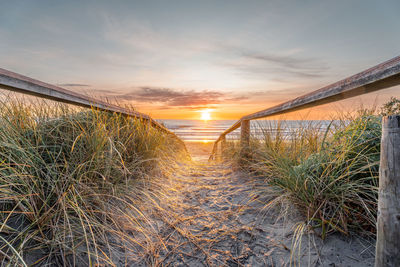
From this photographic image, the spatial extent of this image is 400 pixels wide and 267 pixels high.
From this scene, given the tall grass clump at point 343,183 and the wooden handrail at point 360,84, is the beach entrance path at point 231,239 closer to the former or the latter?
the tall grass clump at point 343,183

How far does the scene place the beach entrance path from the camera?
143 centimetres

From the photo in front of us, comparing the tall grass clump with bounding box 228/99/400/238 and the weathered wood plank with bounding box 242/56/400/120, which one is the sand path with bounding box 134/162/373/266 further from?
the weathered wood plank with bounding box 242/56/400/120

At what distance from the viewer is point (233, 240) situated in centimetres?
180

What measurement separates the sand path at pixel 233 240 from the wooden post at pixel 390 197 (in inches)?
17.1

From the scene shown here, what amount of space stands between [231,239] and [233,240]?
0.07 ft

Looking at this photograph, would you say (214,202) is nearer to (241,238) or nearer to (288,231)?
(241,238)

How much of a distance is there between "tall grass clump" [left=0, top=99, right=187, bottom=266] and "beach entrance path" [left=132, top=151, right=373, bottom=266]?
32 cm

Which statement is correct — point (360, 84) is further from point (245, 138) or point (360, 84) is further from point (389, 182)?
point (245, 138)

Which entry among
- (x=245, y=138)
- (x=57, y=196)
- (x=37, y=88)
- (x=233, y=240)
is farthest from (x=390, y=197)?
(x=245, y=138)

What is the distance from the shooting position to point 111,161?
199cm

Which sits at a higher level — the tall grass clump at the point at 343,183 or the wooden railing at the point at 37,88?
the wooden railing at the point at 37,88

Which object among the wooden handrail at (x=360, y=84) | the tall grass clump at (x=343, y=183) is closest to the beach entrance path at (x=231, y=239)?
the tall grass clump at (x=343, y=183)

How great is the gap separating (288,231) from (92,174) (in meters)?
1.84

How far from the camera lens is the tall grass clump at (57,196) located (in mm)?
1306
